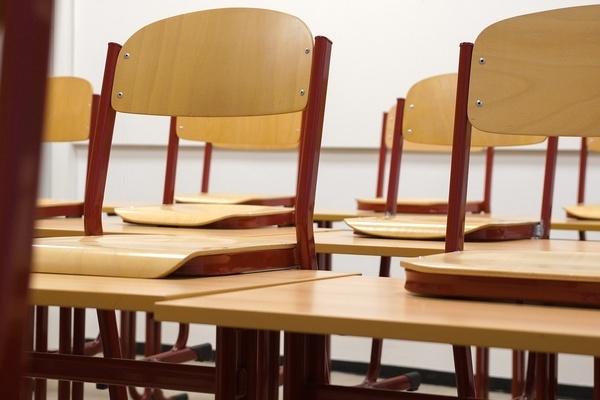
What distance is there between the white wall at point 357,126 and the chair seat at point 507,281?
3.00 m

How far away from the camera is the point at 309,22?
4.20m

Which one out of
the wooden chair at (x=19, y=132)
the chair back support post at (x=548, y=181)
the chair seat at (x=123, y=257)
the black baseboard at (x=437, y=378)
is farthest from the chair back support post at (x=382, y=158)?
the wooden chair at (x=19, y=132)

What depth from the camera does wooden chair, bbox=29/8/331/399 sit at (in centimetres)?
131

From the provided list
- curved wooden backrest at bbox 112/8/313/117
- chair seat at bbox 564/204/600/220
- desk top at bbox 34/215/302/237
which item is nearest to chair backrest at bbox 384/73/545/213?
chair seat at bbox 564/204/600/220

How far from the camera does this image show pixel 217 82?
153 centimetres

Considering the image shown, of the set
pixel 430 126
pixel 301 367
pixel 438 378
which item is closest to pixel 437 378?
pixel 438 378

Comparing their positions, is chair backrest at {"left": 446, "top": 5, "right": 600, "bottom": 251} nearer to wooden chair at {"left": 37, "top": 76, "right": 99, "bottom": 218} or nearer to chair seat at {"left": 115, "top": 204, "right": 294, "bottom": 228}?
chair seat at {"left": 115, "top": 204, "right": 294, "bottom": 228}

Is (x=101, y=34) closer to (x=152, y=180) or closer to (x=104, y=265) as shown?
(x=152, y=180)

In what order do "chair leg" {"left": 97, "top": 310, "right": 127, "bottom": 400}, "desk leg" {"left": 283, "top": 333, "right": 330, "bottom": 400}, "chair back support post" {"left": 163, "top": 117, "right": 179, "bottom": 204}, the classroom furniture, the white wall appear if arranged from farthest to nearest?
the white wall
"chair back support post" {"left": 163, "top": 117, "right": 179, "bottom": 204}
the classroom furniture
"chair leg" {"left": 97, "top": 310, "right": 127, "bottom": 400}
"desk leg" {"left": 283, "top": 333, "right": 330, "bottom": 400}

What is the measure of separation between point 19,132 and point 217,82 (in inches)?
49.2

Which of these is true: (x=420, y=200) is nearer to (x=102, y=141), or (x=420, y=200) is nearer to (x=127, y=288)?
(x=102, y=141)

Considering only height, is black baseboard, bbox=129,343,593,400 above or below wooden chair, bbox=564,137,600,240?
below

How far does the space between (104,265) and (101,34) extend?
375 cm

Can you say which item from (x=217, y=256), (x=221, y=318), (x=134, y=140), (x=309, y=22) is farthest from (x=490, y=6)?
(x=221, y=318)
